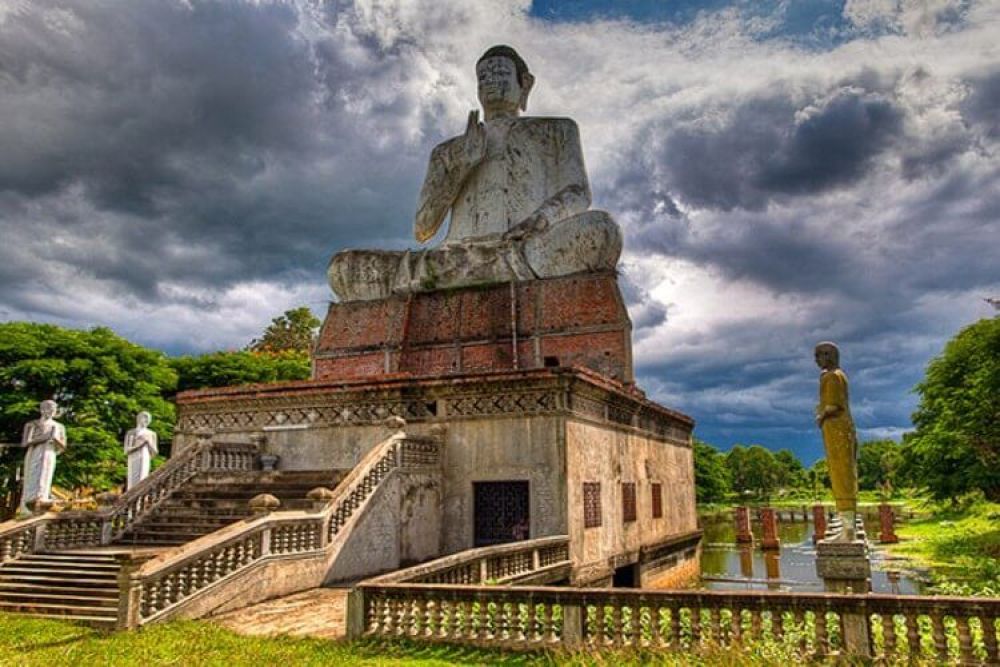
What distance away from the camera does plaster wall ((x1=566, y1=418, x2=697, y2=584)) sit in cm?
1421

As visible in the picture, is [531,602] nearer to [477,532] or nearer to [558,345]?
[477,532]

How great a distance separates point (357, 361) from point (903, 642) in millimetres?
16801

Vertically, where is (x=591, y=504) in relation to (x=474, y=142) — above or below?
below

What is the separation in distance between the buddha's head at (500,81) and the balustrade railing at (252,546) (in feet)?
47.1

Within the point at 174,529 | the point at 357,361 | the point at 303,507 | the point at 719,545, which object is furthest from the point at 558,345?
Answer: the point at 719,545

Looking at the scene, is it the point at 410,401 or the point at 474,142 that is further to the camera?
the point at 474,142

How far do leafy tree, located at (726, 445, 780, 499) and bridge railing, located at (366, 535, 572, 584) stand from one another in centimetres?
8627

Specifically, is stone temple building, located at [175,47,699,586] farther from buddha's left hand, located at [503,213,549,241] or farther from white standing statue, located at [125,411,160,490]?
white standing statue, located at [125,411,160,490]

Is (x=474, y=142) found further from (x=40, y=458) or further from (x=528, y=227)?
(x=40, y=458)

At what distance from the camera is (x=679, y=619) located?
738 cm

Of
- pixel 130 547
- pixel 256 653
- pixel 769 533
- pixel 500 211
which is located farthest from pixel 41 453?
pixel 769 533

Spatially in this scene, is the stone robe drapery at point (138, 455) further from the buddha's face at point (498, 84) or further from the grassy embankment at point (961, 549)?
the grassy embankment at point (961, 549)

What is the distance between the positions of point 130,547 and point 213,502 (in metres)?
1.52

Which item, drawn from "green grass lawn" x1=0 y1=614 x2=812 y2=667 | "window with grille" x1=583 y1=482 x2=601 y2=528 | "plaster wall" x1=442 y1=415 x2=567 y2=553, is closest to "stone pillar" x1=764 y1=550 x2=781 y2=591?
"window with grille" x1=583 y1=482 x2=601 y2=528
